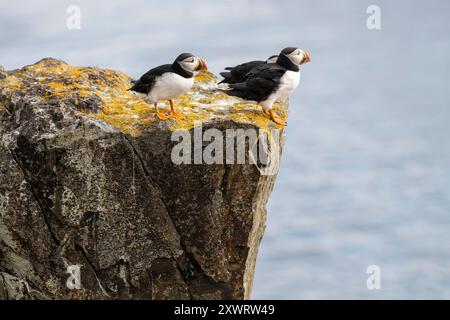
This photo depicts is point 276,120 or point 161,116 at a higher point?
point 161,116

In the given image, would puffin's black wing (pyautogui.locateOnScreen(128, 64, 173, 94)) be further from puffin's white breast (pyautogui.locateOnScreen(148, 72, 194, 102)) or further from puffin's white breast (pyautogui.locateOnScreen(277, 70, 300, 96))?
puffin's white breast (pyautogui.locateOnScreen(277, 70, 300, 96))

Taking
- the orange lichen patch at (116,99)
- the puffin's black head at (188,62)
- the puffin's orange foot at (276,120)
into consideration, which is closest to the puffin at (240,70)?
the orange lichen patch at (116,99)

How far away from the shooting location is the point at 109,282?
17.2 metres

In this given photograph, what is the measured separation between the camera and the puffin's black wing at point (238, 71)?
62.0ft

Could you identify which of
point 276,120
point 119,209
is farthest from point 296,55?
point 119,209

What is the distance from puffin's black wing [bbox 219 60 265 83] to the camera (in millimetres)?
18891

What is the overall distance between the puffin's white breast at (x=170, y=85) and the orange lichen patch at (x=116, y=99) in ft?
1.49

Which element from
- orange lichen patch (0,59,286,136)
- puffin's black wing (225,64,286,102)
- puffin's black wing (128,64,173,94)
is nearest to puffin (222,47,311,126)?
puffin's black wing (225,64,286,102)

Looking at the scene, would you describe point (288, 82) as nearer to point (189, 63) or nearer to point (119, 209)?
point (189, 63)

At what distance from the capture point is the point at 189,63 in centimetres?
1738

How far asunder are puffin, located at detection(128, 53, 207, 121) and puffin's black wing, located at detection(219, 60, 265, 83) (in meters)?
1.59

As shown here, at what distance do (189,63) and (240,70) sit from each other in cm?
189
